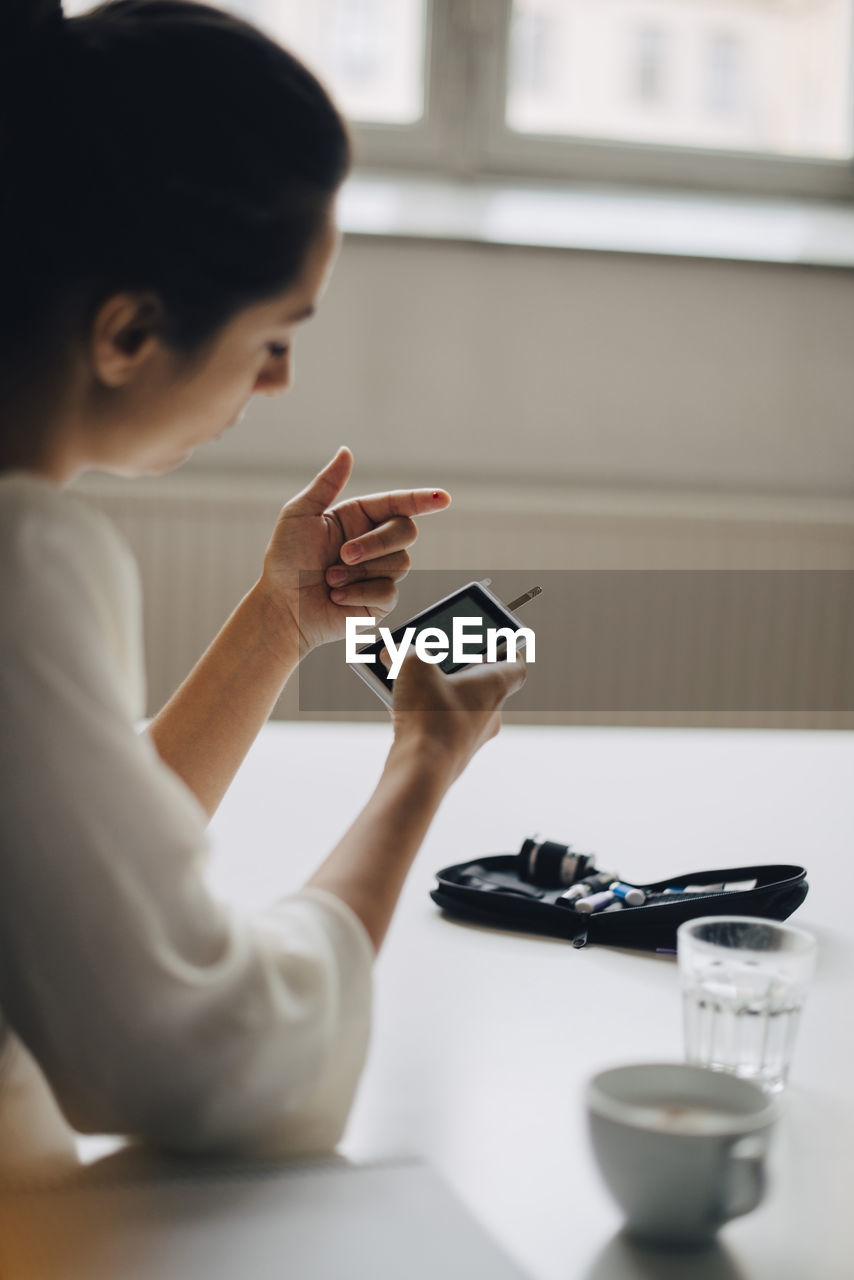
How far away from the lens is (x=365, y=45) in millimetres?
2646

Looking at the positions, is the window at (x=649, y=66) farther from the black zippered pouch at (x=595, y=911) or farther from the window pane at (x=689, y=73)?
the black zippered pouch at (x=595, y=911)

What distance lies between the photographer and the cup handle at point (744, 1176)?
0.45 metres

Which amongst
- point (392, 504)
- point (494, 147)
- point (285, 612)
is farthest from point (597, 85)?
point (285, 612)

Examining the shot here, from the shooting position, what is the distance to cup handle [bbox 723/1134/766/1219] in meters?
0.45

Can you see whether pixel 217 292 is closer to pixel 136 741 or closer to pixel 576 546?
pixel 136 741

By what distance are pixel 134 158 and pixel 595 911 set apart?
1.70 ft

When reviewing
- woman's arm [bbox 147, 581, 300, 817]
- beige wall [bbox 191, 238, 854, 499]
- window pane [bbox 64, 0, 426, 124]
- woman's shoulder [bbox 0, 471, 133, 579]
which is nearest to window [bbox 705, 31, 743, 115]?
beige wall [bbox 191, 238, 854, 499]

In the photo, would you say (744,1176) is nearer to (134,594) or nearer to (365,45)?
(134,594)

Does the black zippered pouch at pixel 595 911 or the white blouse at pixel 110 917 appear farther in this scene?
the black zippered pouch at pixel 595 911

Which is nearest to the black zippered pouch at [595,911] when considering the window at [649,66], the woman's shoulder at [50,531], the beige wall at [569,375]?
the woman's shoulder at [50,531]

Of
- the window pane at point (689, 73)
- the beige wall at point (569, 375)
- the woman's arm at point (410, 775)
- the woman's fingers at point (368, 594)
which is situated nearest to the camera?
the woman's arm at point (410, 775)

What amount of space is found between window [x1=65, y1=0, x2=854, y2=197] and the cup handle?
8.06ft

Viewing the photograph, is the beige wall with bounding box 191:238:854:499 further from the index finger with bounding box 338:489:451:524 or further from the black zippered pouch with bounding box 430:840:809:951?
the black zippered pouch with bounding box 430:840:809:951

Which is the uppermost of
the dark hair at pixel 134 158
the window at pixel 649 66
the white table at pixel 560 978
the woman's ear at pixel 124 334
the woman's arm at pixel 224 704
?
the window at pixel 649 66
